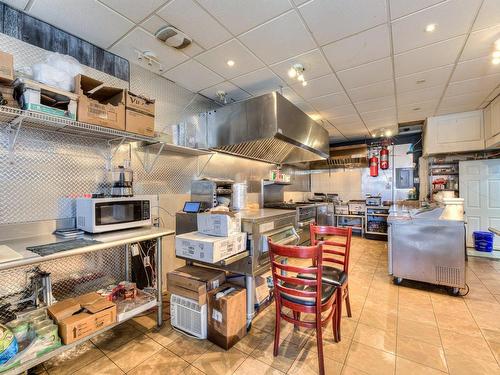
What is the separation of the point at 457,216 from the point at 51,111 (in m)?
4.59

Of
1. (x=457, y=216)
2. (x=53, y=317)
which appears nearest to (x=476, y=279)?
(x=457, y=216)

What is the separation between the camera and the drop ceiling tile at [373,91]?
10.6 ft

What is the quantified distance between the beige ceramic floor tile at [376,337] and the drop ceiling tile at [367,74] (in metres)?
2.82

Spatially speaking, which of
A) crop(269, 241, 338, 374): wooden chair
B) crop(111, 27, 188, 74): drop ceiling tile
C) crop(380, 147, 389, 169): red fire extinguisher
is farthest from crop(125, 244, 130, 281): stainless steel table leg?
crop(380, 147, 389, 169): red fire extinguisher

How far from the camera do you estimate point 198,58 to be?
8.45 feet

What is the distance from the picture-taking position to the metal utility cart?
1.40m

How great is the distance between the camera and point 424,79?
121 inches

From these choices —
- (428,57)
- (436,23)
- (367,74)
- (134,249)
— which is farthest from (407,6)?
(134,249)

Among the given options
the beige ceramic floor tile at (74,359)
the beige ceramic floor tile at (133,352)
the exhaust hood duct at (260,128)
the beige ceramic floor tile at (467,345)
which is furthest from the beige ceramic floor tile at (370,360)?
the exhaust hood duct at (260,128)

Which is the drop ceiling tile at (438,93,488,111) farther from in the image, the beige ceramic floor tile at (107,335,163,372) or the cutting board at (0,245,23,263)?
the cutting board at (0,245,23,263)

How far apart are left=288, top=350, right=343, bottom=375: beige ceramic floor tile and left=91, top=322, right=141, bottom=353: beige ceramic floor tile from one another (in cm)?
143

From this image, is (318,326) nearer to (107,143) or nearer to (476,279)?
(107,143)

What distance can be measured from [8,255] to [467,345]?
3.45 meters

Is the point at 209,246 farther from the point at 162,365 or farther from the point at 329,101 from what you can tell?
the point at 329,101
